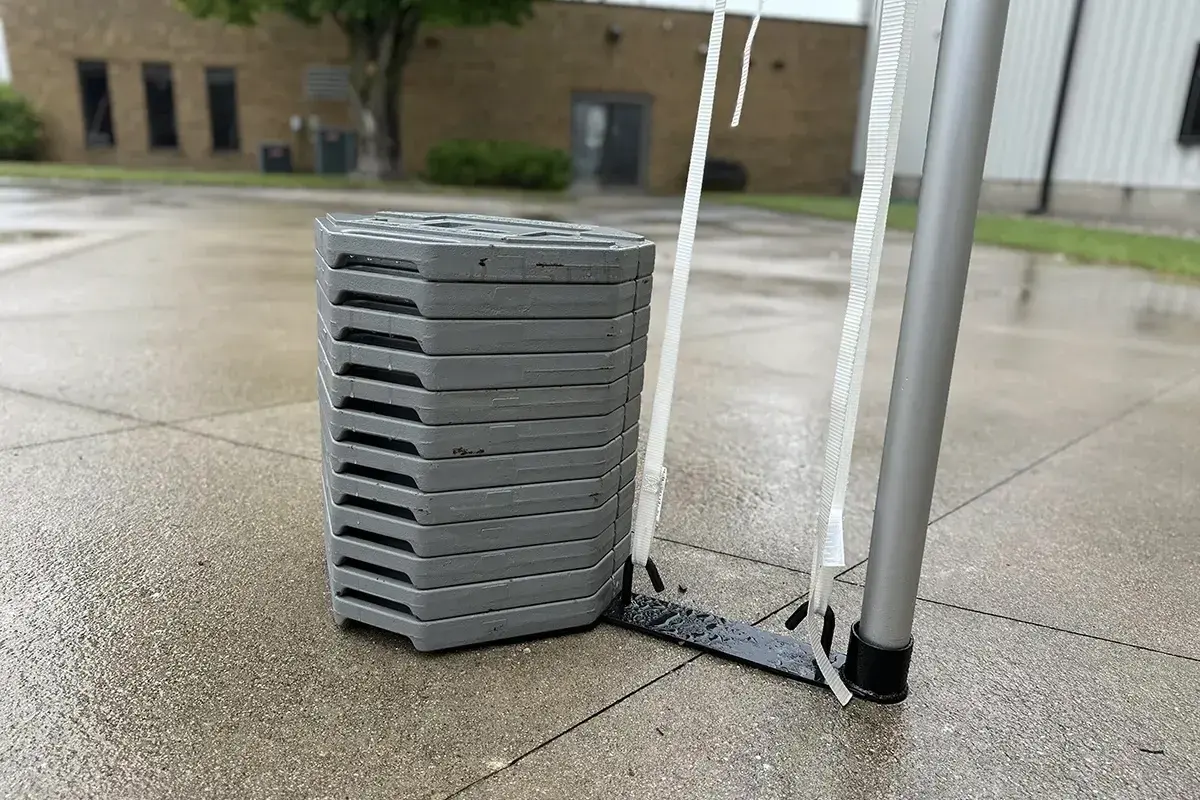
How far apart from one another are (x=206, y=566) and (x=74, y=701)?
28.8 inches

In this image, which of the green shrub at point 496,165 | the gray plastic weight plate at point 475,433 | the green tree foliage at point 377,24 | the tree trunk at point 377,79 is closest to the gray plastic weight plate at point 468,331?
the gray plastic weight plate at point 475,433

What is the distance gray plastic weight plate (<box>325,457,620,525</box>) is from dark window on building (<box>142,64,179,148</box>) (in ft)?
96.9

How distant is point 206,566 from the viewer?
279 cm

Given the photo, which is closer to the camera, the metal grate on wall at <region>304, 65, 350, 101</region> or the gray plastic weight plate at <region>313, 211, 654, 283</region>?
the gray plastic weight plate at <region>313, 211, 654, 283</region>

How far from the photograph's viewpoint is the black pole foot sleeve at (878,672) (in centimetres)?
218

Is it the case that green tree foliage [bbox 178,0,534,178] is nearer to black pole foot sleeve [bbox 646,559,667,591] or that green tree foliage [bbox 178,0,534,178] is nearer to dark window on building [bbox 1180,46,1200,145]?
dark window on building [bbox 1180,46,1200,145]

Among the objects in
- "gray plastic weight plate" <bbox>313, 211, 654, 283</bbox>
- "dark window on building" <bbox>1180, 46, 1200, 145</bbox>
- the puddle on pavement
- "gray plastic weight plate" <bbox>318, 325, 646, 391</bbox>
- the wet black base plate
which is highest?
"dark window on building" <bbox>1180, 46, 1200, 145</bbox>

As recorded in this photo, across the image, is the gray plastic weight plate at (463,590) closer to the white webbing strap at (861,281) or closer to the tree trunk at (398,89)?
the white webbing strap at (861,281)

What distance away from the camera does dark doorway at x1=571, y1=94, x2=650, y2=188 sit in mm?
→ 29500

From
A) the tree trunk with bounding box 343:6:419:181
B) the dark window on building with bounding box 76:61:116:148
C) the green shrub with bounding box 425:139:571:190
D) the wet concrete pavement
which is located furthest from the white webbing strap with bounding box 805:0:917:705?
the dark window on building with bounding box 76:61:116:148

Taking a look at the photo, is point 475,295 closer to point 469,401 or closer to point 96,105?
point 469,401

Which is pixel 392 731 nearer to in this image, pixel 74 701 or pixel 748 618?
pixel 74 701

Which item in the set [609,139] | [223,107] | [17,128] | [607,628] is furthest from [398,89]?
[607,628]

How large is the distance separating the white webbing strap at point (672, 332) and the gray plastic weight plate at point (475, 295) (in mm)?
288
